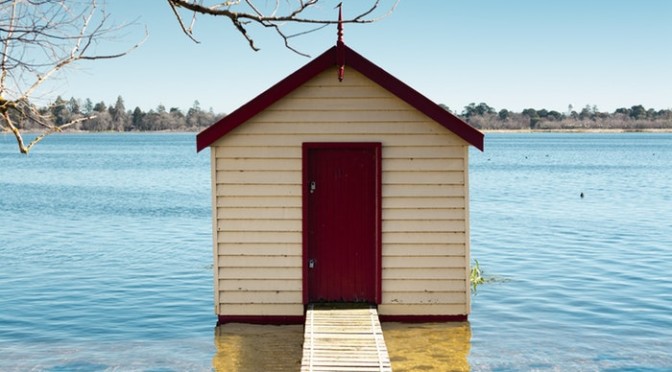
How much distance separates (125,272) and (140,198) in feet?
74.3

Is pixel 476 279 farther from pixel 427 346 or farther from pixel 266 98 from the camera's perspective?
pixel 266 98

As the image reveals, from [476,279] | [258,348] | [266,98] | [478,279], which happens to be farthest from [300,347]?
[478,279]

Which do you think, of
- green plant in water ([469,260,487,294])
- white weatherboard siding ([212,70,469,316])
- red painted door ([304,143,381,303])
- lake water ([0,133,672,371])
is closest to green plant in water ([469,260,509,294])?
green plant in water ([469,260,487,294])

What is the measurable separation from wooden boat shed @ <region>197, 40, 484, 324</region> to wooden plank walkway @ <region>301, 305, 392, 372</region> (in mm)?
679

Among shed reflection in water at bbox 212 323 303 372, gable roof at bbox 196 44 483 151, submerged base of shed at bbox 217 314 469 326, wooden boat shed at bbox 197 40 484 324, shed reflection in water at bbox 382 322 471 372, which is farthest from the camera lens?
submerged base of shed at bbox 217 314 469 326

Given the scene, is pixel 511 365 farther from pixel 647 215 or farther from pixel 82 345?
pixel 647 215

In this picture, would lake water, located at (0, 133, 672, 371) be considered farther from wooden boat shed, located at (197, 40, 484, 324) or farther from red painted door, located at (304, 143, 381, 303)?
red painted door, located at (304, 143, 381, 303)

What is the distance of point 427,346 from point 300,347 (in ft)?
6.04

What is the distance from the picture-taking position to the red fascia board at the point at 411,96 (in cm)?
1179

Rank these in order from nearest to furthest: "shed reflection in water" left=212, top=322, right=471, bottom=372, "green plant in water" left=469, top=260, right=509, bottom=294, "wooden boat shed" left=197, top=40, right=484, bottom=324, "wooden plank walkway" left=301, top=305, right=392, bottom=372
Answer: "wooden plank walkway" left=301, top=305, right=392, bottom=372, "shed reflection in water" left=212, top=322, right=471, bottom=372, "wooden boat shed" left=197, top=40, right=484, bottom=324, "green plant in water" left=469, top=260, right=509, bottom=294

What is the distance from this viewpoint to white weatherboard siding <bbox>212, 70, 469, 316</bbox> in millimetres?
12031

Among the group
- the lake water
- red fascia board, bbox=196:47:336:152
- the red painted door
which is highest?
red fascia board, bbox=196:47:336:152

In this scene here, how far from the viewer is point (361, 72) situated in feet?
39.0

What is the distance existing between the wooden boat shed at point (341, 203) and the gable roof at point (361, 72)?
0.28 feet
